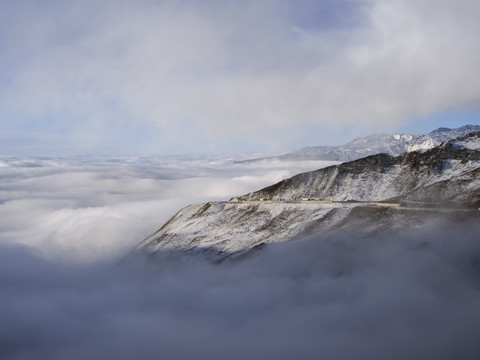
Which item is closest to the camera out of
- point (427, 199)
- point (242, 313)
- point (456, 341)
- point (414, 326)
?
point (456, 341)

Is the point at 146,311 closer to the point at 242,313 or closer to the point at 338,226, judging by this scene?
the point at 242,313

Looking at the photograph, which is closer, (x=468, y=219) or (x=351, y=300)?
(x=351, y=300)

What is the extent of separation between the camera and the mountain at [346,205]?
297 feet

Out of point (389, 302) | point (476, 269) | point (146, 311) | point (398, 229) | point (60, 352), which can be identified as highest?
point (398, 229)

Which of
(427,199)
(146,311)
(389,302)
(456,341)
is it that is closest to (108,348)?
(146,311)

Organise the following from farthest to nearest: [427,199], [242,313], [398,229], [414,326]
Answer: [427,199] < [398,229] < [242,313] < [414,326]

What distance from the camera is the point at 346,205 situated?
10544 cm

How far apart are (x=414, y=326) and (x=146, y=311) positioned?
203 feet

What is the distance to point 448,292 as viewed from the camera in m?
59.9

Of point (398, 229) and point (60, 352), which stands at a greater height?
point (398, 229)

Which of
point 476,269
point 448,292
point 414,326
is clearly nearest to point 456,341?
point 414,326

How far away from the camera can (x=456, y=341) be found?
50.0m

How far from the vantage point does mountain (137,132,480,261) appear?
90625 mm

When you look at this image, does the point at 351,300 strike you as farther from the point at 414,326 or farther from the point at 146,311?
the point at 146,311
